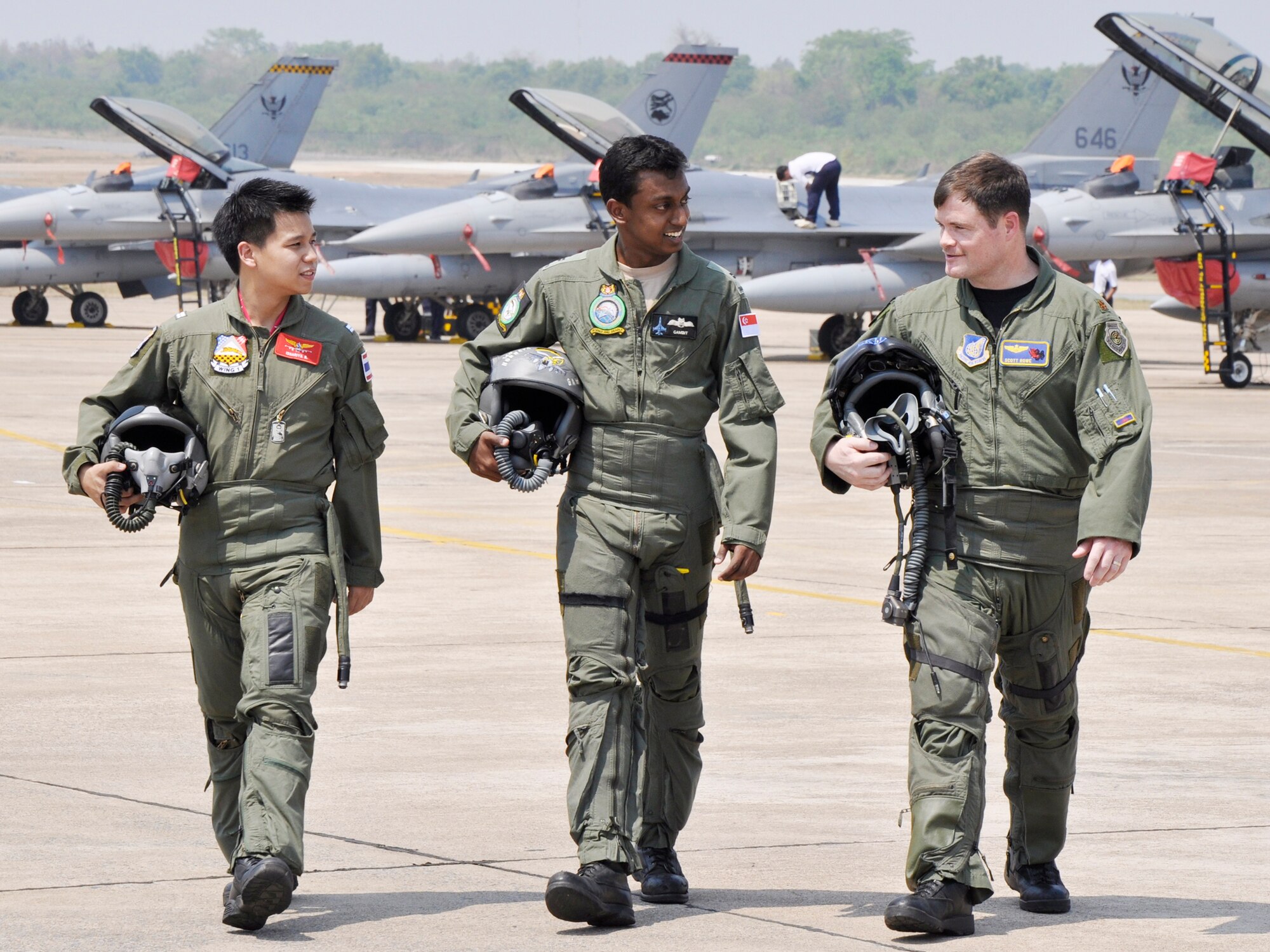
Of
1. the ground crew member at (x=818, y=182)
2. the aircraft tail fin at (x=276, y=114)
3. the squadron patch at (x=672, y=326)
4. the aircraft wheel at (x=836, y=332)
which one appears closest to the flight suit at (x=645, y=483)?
the squadron patch at (x=672, y=326)

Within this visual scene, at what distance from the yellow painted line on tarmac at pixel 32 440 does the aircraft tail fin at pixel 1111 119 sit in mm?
24366

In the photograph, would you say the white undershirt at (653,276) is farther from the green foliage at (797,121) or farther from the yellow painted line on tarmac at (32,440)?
the green foliage at (797,121)

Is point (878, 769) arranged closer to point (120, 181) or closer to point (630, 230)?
point (630, 230)

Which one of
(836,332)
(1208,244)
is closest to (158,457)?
(1208,244)

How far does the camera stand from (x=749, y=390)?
5391 mm

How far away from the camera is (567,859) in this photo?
5594 millimetres

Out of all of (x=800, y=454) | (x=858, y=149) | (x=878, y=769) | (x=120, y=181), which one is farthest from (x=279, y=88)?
(x=858, y=149)

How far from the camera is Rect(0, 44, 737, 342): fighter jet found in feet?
118

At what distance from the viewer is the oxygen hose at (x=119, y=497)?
16.7ft

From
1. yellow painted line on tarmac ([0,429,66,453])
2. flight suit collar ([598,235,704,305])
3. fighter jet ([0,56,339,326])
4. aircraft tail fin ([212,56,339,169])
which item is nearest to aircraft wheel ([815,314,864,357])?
fighter jet ([0,56,339,326])

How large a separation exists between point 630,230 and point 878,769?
7.87 feet

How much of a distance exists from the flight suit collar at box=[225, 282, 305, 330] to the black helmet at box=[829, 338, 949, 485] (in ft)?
4.79

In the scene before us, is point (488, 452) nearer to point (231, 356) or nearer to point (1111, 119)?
point (231, 356)

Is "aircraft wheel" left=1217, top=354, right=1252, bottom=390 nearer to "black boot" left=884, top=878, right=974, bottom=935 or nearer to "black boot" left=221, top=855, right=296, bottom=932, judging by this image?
"black boot" left=884, top=878, right=974, bottom=935
